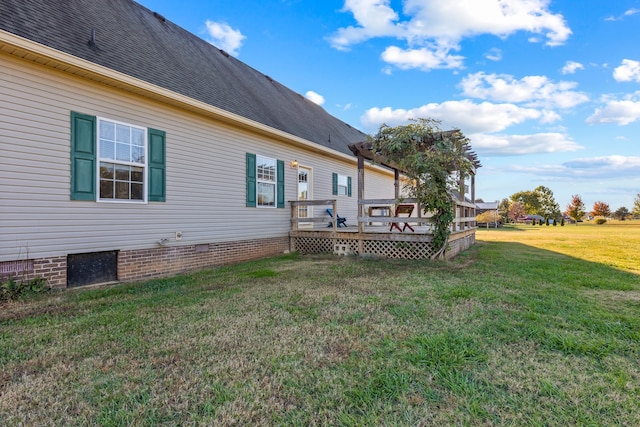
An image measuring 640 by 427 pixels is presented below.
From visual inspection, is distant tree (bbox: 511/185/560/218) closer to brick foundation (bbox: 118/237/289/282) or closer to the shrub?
brick foundation (bbox: 118/237/289/282)

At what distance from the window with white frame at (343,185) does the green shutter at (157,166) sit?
7051 mm

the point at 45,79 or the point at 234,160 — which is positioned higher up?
the point at 45,79

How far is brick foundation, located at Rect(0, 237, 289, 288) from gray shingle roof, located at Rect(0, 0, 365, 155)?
3.05 m

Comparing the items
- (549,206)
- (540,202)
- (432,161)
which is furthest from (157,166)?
(540,202)

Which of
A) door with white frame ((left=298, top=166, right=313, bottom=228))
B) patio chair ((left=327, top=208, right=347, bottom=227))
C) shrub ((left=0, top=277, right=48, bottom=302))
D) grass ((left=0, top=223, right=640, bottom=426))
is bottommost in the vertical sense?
grass ((left=0, top=223, right=640, bottom=426))

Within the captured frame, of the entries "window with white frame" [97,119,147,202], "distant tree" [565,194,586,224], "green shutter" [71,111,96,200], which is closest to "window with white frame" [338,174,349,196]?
"window with white frame" [97,119,147,202]

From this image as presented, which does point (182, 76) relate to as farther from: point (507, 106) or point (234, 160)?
point (507, 106)

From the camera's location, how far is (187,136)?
6.62 meters

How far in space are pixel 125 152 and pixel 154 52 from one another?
276 cm

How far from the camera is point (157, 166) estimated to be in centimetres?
601

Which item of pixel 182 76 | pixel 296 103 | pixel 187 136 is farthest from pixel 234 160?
pixel 296 103

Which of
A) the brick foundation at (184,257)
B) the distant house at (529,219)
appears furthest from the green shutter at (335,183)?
the distant house at (529,219)

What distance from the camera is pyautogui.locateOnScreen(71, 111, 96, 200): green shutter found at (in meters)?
4.88

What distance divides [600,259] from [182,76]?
10.7 metres
